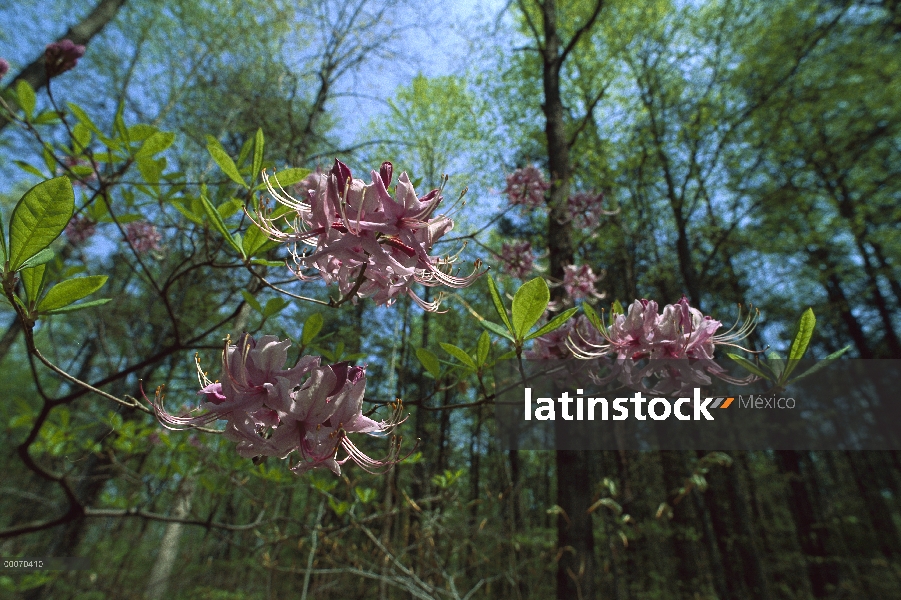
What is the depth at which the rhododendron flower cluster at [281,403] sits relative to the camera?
0.78m

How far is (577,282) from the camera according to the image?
3.09 metres

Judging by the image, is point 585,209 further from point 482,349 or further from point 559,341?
point 482,349

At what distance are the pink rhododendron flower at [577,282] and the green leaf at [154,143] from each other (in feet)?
7.62

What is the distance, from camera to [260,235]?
3.79ft

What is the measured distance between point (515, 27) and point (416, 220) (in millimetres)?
10104

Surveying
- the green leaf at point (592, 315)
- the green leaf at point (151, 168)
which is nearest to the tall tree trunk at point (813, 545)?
the green leaf at point (592, 315)

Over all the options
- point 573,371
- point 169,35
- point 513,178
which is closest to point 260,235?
point 573,371

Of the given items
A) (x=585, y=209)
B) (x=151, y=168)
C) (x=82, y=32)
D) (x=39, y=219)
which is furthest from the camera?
(x=82, y=32)

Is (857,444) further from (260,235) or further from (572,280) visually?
(260,235)

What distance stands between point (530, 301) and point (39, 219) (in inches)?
34.9

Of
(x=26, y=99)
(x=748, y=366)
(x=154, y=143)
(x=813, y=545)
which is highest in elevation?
(x=26, y=99)

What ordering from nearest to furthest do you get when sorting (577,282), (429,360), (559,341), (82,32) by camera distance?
1. (429,360)
2. (559,341)
3. (577,282)
4. (82,32)

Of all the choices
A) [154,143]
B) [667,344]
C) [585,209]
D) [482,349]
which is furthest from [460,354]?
[585,209]

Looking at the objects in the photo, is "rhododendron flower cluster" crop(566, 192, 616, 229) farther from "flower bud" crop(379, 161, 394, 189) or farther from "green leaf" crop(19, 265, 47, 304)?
"green leaf" crop(19, 265, 47, 304)
